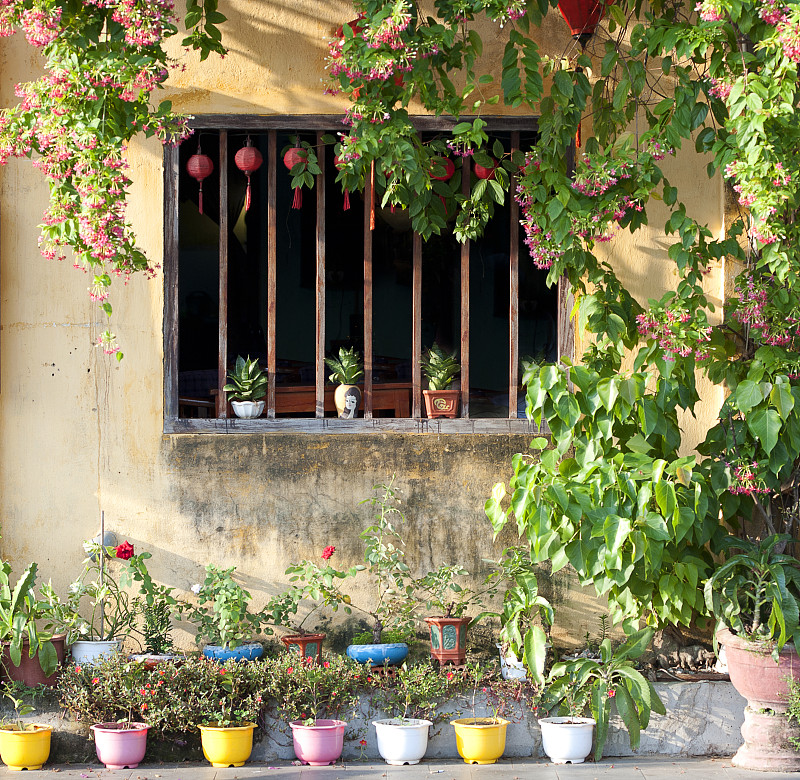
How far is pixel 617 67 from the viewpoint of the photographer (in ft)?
19.5

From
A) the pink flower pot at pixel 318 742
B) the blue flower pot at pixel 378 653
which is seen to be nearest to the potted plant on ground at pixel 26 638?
the pink flower pot at pixel 318 742

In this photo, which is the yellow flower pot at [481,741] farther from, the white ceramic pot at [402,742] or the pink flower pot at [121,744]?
the pink flower pot at [121,744]

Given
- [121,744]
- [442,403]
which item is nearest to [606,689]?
[442,403]

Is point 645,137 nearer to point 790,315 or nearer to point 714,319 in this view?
point 790,315

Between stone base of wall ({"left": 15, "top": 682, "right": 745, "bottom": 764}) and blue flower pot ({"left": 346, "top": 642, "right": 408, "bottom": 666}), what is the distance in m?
0.25

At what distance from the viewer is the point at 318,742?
4.94m

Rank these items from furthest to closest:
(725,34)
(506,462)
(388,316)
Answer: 1. (388,316)
2. (506,462)
3. (725,34)

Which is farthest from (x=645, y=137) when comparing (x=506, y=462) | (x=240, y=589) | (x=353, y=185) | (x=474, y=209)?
(x=240, y=589)

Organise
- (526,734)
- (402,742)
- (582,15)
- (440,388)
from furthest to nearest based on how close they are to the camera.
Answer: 1. (440,388)
2. (582,15)
3. (526,734)
4. (402,742)

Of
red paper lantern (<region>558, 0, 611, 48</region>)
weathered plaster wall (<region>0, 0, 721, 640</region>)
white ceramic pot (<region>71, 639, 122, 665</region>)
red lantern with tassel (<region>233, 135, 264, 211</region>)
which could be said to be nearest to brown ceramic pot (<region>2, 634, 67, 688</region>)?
white ceramic pot (<region>71, 639, 122, 665</region>)

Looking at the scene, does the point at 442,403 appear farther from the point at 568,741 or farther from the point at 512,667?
the point at 568,741

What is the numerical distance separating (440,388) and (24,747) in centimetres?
292

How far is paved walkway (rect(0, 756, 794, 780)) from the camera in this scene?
15.7ft

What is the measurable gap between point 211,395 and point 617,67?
310 cm
